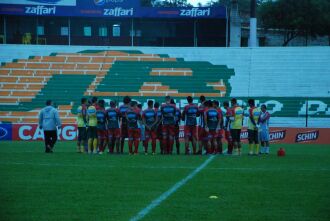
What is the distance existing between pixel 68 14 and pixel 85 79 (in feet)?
23.0

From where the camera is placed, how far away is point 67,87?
3644 cm

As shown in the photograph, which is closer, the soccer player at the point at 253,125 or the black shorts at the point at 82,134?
the soccer player at the point at 253,125

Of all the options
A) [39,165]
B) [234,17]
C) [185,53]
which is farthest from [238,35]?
[39,165]

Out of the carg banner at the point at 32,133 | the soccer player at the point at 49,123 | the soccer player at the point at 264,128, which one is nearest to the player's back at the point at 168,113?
the soccer player at the point at 264,128

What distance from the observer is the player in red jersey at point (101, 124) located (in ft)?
68.6

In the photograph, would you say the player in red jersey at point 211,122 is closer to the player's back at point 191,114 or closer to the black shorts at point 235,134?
the player's back at point 191,114

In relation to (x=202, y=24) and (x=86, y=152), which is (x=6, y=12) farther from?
(x=86, y=152)

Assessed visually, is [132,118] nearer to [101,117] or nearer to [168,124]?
[101,117]

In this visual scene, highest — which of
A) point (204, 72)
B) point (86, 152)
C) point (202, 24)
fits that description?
point (202, 24)

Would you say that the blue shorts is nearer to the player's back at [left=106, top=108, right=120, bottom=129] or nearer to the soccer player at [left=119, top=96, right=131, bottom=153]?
the soccer player at [left=119, top=96, right=131, bottom=153]

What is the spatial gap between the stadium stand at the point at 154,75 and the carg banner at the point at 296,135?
3.60 metres

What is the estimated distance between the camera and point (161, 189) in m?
11.5

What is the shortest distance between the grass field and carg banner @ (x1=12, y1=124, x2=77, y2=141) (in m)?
13.2

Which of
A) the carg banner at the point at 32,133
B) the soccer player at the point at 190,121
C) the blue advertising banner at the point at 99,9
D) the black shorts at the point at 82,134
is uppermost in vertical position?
the blue advertising banner at the point at 99,9
